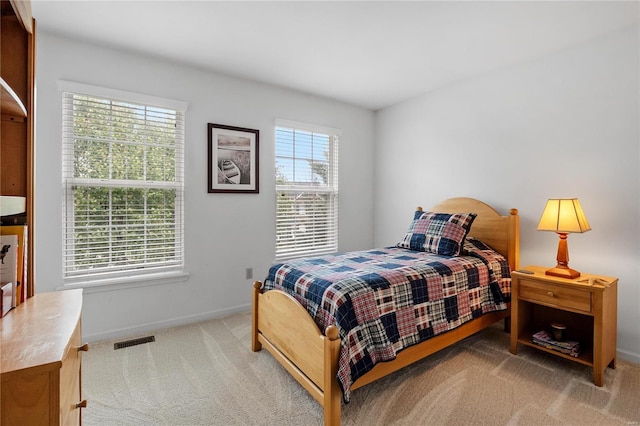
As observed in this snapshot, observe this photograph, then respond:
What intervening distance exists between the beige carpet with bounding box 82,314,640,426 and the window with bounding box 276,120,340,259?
1.51 m

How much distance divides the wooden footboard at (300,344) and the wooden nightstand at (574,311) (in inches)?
65.0

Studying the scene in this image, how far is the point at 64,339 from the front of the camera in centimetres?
90

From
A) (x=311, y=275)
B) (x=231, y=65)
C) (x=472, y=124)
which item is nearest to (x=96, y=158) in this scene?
(x=231, y=65)

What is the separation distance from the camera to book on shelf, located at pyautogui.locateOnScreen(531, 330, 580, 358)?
2.22m

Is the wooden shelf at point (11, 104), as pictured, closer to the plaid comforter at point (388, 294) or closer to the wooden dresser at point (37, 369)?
the wooden dresser at point (37, 369)

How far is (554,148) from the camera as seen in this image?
277 centimetres

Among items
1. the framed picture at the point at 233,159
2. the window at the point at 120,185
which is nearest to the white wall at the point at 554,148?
the framed picture at the point at 233,159

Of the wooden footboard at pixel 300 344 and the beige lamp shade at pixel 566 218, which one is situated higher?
the beige lamp shade at pixel 566 218

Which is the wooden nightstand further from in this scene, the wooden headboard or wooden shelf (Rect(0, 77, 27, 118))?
wooden shelf (Rect(0, 77, 27, 118))

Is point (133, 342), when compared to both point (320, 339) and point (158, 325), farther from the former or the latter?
point (320, 339)

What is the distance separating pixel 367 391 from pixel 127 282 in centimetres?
218

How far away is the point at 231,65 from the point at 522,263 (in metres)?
3.27

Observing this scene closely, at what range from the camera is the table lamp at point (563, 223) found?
2.28 m

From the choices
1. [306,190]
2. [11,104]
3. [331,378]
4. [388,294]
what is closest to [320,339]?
[331,378]
